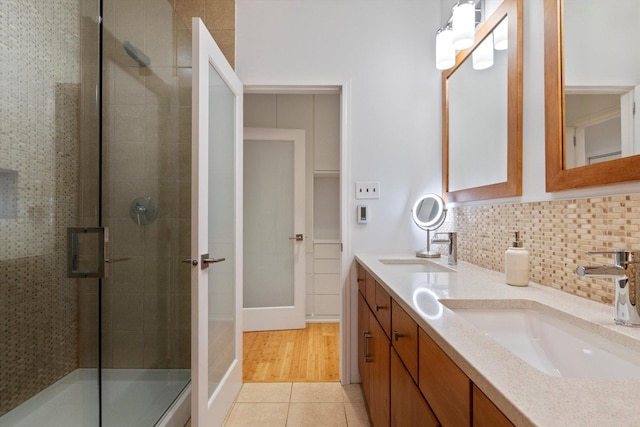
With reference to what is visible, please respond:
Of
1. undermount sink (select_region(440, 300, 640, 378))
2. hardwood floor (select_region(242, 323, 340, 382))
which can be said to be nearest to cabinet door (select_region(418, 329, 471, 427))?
undermount sink (select_region(440, 300, 640, 378))

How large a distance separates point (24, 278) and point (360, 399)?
71.5 inches

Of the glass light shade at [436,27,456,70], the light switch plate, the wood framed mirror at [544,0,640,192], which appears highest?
the glass light shade at [436,27,456,70]

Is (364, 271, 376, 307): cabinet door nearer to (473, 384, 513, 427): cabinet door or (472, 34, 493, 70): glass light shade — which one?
Answer: (473, 384, 513, 427): cabinet door

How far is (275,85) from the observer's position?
6.98 ft

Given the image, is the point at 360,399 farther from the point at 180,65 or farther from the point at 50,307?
the point at 180,65

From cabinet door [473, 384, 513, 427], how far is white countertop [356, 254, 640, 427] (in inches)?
0.8

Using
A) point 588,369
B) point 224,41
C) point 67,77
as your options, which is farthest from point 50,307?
point 588,369

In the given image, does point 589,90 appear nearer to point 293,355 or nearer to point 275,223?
point 293,355

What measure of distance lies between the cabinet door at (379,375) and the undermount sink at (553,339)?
40cm

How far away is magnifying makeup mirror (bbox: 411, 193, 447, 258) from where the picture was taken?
79.0 inches

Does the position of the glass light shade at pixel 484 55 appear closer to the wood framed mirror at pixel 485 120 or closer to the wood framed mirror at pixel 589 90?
the wood framed mirror at pixel 485 120

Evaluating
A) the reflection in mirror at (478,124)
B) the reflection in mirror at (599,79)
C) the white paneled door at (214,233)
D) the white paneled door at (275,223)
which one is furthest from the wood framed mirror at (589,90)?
the white paneled door at (275,223)

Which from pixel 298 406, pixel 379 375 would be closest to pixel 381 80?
pixel 379 375

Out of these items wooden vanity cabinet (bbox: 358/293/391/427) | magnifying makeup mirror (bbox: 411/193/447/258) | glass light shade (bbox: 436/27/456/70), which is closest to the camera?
wooden vanity cabinet (bbox: 358/293/391/427)
